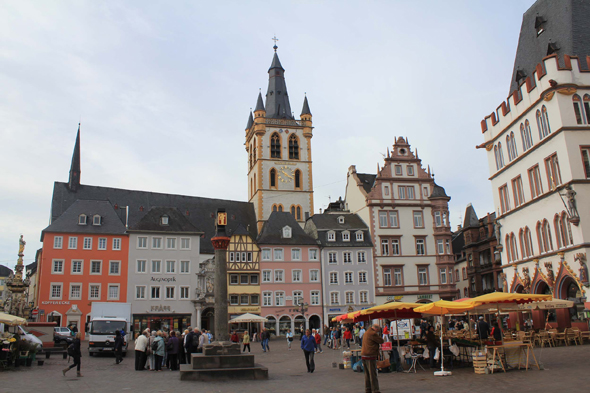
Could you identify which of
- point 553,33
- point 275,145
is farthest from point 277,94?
point 553,33

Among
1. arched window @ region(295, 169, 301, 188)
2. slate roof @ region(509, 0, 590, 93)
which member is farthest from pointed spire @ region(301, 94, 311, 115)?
slate roof @ region(509, 0, 590, 93)

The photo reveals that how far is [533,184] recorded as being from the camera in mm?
31578

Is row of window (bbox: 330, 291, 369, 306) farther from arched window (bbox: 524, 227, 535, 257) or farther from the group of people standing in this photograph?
the group of people standing

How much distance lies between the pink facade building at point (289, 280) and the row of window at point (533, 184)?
22008 millimetres

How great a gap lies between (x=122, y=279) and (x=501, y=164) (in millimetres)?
34637

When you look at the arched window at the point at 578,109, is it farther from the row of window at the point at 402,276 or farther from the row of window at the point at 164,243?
the row of window at the point at 164,243

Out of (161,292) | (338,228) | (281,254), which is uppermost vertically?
(338,228)

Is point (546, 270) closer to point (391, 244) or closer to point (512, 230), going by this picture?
point (512, 230)

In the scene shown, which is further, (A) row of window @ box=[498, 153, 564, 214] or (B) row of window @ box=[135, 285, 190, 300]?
(B) row of window @ box=[135, 285, 190, 300]

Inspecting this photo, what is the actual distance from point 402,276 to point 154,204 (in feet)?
93.1

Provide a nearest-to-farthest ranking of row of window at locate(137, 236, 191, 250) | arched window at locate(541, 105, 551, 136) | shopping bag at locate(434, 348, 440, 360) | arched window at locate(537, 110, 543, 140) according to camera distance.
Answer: shopping bag at locate(434, 348, 440, 360) < arched window at locate(541, 105, 551, 136) < arched window at locate(537, 110, 543, 140) < row of window at locate(137, 236, 191, 250)

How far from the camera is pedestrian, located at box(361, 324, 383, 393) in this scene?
1254 cm

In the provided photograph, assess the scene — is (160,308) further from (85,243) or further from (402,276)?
(402,276)

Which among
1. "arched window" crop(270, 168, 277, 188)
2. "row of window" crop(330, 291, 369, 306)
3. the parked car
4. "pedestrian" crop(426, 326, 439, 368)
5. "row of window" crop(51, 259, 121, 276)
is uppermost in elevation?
"arched window" crop(270, 168, 277, 188)
